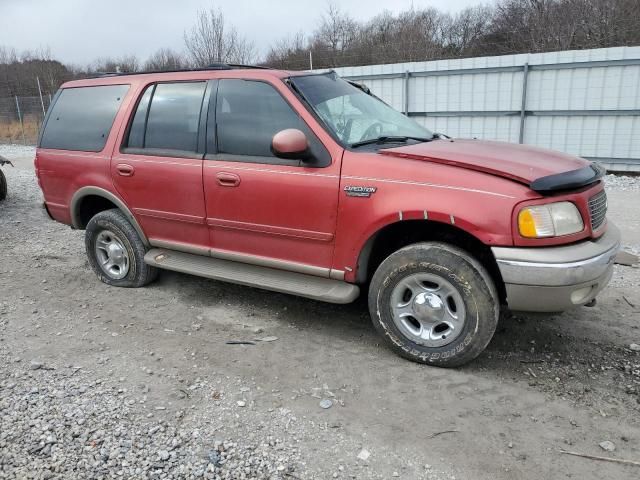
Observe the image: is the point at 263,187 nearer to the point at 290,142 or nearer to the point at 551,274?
the point at 290,142

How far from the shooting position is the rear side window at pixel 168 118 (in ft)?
14.2

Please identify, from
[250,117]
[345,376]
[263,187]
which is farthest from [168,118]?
[345,376]

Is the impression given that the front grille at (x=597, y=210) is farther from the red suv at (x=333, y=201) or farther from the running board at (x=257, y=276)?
the running board at (x=257, y=276)

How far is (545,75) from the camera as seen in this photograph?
37.2 feet

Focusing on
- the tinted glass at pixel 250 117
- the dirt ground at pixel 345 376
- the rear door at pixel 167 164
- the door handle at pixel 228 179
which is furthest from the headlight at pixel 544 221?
the rear door at pixel 167 164

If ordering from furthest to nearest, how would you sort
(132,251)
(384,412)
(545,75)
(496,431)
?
(545,75)
(132,251)
(384,412)
(496,431)

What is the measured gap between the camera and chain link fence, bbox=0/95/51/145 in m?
23.8

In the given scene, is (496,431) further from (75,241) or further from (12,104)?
(12,104)

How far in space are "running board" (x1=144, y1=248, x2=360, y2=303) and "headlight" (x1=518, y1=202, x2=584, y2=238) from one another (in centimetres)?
123

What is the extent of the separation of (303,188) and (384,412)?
5.16 ft

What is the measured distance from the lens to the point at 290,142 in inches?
138

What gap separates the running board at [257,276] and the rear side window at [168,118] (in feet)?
3.08

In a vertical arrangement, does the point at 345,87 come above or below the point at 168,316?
above

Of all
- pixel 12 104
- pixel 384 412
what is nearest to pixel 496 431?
pixel 384 412
